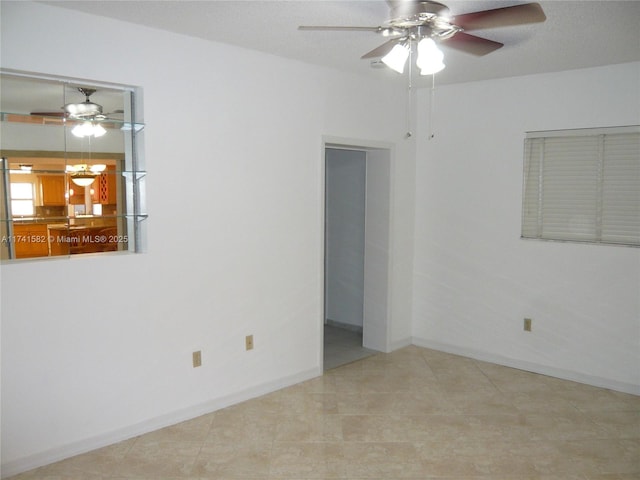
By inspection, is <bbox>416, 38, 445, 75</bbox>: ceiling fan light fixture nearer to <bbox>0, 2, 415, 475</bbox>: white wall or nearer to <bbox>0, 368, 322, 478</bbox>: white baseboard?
<bbox>0, 2, 415, 475</bbox>: white wall

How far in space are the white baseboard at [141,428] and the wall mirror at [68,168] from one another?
1093 mm

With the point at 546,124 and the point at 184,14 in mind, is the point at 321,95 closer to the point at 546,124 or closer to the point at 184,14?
the point at 184,14

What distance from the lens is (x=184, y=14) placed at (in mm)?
3014

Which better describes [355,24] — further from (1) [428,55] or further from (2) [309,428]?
(2) [309,428]

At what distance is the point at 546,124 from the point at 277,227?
233 centimetres

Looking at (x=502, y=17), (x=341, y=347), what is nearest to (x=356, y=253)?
(x=341, y=347)

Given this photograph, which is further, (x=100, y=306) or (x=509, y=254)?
(x=509, y=254)

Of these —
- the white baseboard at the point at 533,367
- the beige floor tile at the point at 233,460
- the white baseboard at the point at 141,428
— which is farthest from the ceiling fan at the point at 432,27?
the white baseboard at the point at 533,367

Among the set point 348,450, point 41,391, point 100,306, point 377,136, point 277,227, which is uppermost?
point 377,136

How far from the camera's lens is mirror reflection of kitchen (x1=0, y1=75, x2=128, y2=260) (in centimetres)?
290

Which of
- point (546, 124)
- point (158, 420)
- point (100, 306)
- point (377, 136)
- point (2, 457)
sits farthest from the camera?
point (377, 136)

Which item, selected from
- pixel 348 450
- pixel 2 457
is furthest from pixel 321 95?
pixel 2 457

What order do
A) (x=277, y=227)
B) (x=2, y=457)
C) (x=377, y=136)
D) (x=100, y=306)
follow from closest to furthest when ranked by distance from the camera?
(x=2, y=457)
(x=100, y=306)
(x=277, y=227)
(x=377, y=136)

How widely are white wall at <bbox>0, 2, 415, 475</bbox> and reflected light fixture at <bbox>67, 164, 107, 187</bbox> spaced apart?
1.03ft
